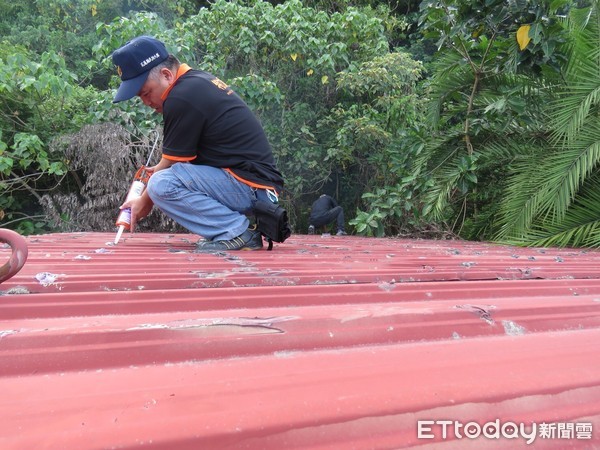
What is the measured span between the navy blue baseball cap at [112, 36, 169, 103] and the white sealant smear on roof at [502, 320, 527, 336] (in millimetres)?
2033

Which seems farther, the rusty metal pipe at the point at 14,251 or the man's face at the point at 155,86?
the man's face at the point at 155,86

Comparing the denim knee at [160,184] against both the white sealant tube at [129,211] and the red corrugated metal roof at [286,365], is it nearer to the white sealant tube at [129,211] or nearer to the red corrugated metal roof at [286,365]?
the white sealant tube at [129,211]

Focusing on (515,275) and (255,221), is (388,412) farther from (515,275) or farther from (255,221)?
(255,221)

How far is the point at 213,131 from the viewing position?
242 centimetres

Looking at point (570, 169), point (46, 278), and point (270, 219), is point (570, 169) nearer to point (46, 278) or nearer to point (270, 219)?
point (270, 219)

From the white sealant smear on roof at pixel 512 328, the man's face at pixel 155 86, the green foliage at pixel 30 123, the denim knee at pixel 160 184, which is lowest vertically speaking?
the green foliage at pixel 30 123

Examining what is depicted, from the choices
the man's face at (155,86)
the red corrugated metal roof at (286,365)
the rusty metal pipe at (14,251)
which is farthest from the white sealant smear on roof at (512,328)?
the man's face at (155,86)

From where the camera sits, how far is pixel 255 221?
2584 mm

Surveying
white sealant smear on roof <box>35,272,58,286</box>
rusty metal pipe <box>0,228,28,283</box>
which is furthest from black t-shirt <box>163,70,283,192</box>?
rusty metal pipe <box>0,228,28,283</box>

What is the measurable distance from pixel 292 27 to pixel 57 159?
171 inches

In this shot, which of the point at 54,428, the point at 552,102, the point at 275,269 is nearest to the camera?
the point at 54,428

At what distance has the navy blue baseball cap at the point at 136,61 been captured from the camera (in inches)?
88.2

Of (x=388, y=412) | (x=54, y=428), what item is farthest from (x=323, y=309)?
(x=54, y=428)

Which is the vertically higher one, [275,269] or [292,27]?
[292,27]
